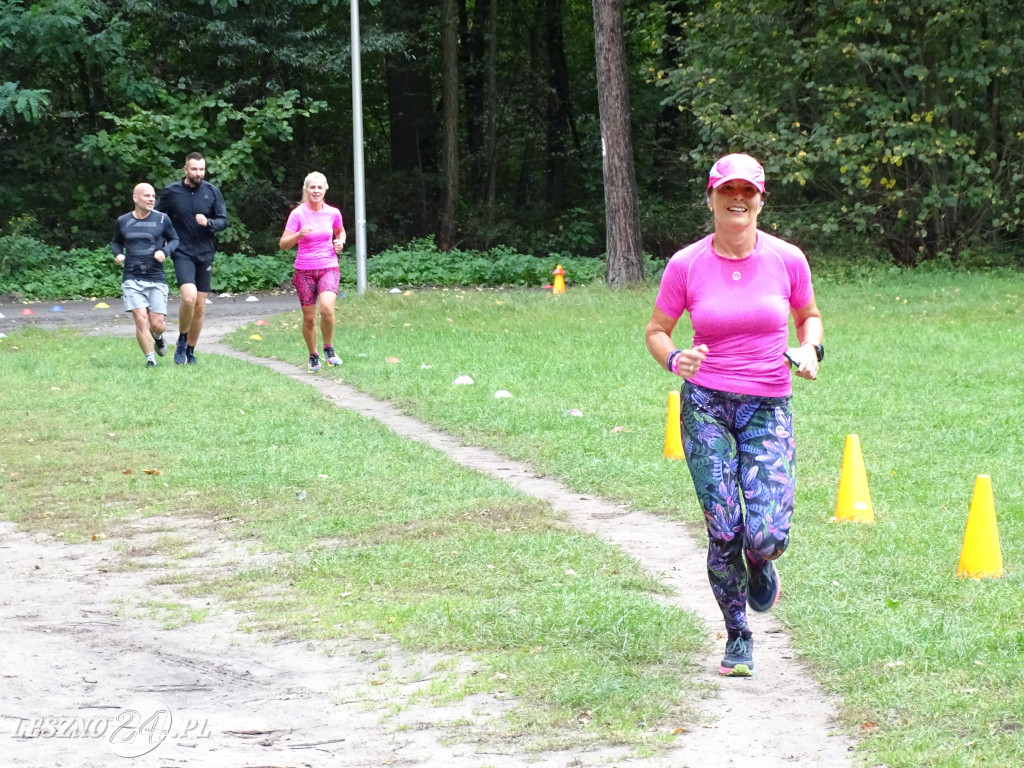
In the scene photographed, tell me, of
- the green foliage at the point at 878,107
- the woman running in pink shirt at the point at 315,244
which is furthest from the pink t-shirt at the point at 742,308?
the green foliage at the point at 878,107

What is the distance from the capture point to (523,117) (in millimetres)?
38375

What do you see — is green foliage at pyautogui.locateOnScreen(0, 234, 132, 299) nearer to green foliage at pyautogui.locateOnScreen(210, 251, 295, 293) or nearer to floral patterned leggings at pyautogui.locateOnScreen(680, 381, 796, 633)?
green foliage at pyautogui.locateOnScreen(210, 251, 295, 293)

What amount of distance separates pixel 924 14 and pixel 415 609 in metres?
21.4

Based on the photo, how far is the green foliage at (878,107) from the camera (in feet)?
79.4

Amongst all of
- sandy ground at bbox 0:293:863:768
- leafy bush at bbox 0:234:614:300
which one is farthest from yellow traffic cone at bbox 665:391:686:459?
leafy bush at bbox 0:234:614:300

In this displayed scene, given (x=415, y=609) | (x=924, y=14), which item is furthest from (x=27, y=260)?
(x=415, y=609)

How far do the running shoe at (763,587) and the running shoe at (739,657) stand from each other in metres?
0.19

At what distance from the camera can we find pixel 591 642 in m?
5.33

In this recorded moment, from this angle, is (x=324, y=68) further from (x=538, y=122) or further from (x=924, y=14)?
(x=924, y=14)

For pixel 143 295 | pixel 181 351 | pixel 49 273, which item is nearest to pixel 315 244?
pixel 143 295

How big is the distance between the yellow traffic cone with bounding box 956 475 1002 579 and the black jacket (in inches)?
392

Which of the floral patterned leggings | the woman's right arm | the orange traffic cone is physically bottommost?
the orange traffic cone

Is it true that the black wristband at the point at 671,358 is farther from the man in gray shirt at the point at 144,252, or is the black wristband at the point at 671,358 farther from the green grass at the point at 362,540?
the man in gray shirt at the point at 144,252

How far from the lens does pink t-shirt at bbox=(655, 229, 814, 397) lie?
4.98 meters
